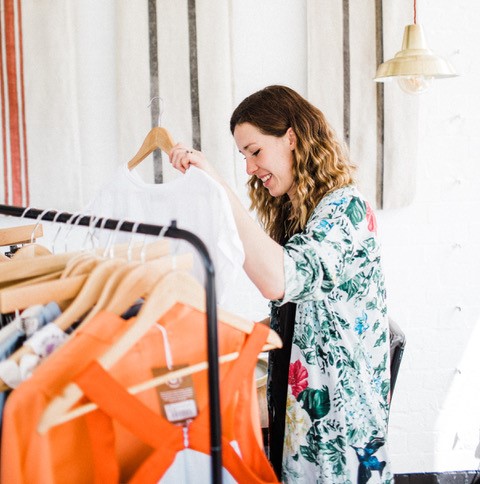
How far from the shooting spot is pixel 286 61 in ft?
8.27

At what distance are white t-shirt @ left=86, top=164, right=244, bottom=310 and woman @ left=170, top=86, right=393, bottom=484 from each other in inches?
1.8

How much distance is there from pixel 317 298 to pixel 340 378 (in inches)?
9.3

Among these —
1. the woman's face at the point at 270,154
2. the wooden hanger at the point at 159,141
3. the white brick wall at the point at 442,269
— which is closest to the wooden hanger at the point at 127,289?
the wooden hanger at the point at 159,141

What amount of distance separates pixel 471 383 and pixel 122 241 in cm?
194

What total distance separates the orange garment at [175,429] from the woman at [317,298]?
1.16 ft

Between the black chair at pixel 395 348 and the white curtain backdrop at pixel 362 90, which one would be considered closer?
the black chair at pixel 395 348

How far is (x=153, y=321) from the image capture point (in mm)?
908

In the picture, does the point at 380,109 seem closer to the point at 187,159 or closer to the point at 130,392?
the point at 187,159

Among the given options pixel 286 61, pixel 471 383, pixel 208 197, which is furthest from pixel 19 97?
pixel 471 383

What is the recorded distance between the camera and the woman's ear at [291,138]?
1.67 m

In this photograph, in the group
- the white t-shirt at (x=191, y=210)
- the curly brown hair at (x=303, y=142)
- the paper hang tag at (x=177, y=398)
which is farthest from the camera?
the curly brown hair at (x=303, y=142)

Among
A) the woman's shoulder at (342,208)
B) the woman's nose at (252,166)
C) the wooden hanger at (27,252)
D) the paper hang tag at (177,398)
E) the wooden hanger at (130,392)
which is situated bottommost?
the paper hang tag at (177,398)

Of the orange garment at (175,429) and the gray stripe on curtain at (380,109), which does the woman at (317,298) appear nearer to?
the orange garment at (175,429)

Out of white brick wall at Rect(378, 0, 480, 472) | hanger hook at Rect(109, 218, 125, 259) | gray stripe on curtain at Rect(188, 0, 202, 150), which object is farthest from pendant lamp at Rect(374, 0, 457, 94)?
hanger hook at Rect(109, 218, 125, 259)
